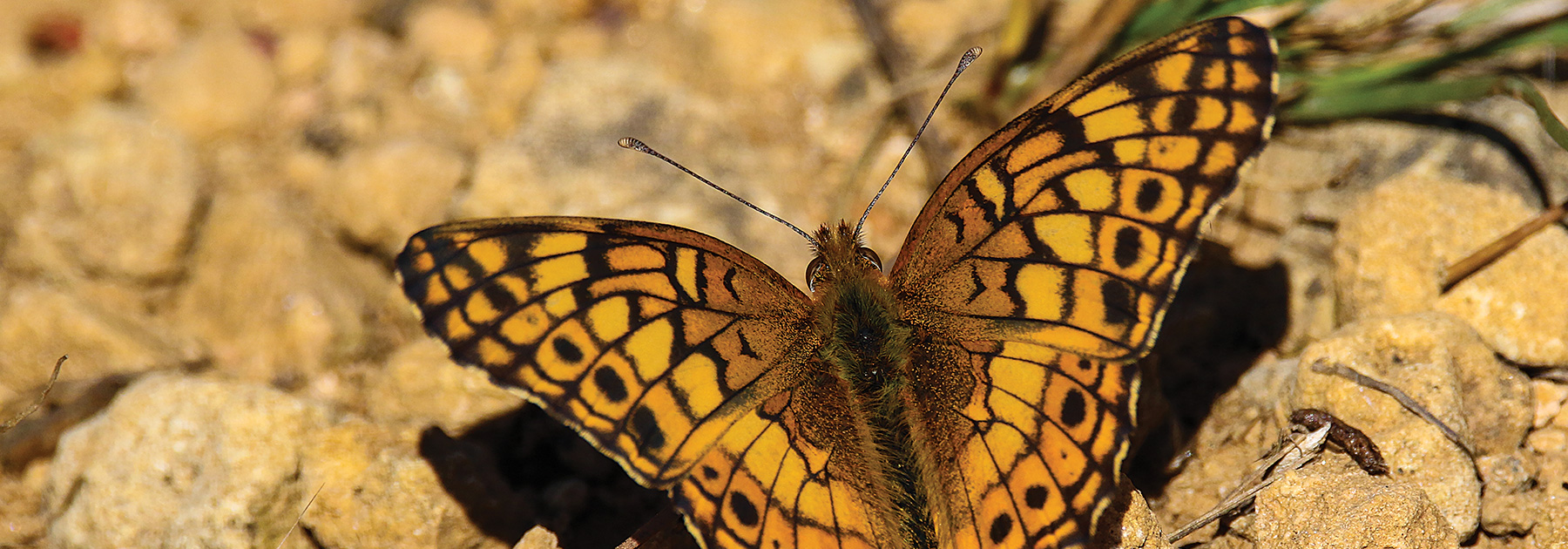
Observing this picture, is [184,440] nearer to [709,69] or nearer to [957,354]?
[957,354]

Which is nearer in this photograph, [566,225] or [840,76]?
[566,225]

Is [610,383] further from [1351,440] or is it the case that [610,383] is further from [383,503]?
[1351,440]

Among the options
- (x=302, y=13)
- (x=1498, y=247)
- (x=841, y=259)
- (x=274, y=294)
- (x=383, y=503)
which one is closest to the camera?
(x=841, y=259)

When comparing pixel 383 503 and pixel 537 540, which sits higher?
pixel 383 503

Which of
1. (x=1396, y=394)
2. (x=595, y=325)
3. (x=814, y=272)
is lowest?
(x=1396, y=394)

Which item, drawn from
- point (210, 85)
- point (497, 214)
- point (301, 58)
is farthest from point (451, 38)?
point (497, 214)

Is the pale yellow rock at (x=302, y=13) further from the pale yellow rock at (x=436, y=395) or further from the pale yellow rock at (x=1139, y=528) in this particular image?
the pale yellow rock at (x=1139, y=528)

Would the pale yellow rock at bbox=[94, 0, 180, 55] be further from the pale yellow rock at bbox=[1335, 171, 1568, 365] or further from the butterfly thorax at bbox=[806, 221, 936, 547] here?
the pale yellow rock at bbox=[1335, 171, 1568, 365]

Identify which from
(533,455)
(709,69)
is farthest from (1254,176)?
(533,455)
